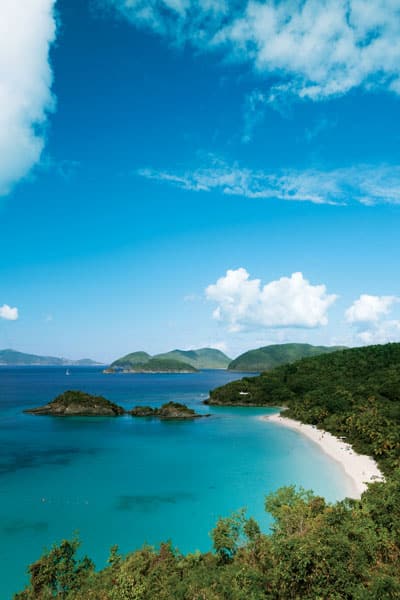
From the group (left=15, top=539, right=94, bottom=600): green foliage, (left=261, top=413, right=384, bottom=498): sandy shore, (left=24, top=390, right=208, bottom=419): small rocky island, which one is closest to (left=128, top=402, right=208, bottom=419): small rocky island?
Answer: (left=24, top=390, right=208, bottom=419): small rocky island

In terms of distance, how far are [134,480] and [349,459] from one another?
28286 millimetres

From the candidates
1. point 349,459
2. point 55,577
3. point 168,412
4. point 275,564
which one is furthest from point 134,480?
point 168,412

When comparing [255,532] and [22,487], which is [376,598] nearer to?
[255,532]

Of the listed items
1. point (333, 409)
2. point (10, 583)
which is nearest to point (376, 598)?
point (10, 583)

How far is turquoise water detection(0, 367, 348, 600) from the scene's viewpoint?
28.8m

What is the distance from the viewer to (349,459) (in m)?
47.3

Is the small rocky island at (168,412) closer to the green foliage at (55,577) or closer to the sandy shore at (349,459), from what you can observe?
the sandy shore at (349,459)

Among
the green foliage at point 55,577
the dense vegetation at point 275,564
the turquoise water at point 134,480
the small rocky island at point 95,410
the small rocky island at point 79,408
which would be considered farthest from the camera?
the small rocky island at point 79,408

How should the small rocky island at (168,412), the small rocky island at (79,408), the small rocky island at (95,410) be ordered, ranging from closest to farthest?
the small rocky island at (168,412)
the small rocky island at (95,410)
the small rocky island at (79,408)

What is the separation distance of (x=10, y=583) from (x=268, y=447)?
40.9 m

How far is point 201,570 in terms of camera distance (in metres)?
18.6

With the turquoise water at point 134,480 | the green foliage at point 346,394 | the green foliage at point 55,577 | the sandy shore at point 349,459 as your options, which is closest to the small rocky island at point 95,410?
the turquoise water at point 134,480

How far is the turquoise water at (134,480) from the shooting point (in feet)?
94.5

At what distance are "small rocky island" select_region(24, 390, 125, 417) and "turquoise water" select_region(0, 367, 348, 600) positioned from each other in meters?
10.4
